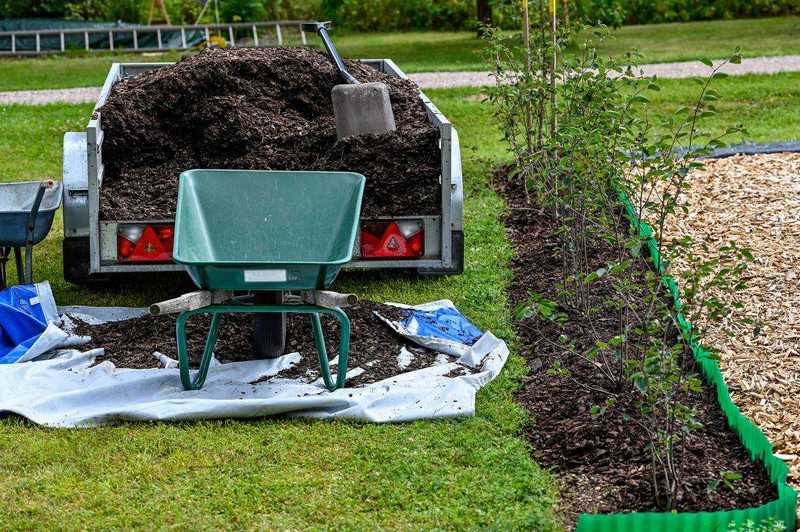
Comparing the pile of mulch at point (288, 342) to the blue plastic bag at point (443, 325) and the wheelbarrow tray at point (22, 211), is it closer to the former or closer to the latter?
the blue plastic bag at point (443, 325)

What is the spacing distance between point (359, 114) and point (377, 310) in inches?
47.4

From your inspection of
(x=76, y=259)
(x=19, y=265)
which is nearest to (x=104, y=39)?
(x=19, y=265)

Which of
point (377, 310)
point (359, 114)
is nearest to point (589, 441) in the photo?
point (377, 310)

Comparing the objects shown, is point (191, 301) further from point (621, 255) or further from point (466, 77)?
point (466, 77)

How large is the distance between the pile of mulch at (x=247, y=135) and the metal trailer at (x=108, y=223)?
0.08 meters

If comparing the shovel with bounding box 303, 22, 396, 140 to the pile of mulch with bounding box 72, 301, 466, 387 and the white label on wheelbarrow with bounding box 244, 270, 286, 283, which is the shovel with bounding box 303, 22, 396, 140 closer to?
the pile of mulch with bounding box 72, 301, 466, 387

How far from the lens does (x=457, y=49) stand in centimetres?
2166

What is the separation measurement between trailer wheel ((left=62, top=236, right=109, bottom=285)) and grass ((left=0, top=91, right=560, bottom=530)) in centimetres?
183

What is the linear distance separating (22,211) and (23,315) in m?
0.64

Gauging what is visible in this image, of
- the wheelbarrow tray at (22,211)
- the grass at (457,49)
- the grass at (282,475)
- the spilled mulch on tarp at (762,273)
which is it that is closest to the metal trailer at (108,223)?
the wheelbarrow tray at (22,211)

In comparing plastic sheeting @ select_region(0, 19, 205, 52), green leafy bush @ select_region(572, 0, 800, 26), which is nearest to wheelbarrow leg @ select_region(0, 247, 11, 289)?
plastic sheeting @ select_region(0, 19, 205, 52)

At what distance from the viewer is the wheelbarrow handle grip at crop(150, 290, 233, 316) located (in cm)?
519

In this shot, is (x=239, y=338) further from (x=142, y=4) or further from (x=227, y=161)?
(x=142, y=4)

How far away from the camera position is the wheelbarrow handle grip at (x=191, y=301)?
5.19 metres
